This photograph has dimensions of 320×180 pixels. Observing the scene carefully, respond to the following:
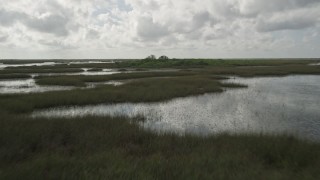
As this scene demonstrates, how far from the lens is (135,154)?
9648mm

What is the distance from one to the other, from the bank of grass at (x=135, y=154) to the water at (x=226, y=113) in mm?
2243

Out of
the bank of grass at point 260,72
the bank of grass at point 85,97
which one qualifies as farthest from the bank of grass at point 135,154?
the bank of grass at point 260,72

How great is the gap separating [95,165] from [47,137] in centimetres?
437

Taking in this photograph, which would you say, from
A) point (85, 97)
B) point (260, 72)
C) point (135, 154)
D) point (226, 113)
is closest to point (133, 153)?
point (135, 154)

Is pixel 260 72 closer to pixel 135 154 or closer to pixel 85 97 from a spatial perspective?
pixel 85 97

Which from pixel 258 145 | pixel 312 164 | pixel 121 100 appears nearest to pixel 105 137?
pixel 258 145

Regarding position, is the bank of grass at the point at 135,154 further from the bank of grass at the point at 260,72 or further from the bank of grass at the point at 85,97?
the bank of grass at the point at 260,72

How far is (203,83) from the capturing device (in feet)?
112

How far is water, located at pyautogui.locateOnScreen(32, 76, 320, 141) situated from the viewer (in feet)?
48.7

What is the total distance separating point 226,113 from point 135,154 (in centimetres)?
1085

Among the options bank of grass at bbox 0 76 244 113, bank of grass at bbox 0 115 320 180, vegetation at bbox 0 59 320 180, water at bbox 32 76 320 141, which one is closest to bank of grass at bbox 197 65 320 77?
bank of grass at bbox 0 76 244 113

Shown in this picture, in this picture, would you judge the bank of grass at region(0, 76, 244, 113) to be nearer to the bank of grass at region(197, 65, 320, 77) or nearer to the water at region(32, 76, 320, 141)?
the water at region(32, 76, 320, 141)

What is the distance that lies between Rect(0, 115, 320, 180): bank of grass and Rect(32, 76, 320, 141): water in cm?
224

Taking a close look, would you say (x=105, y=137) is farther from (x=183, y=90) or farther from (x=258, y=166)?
(x=183, y=90)
